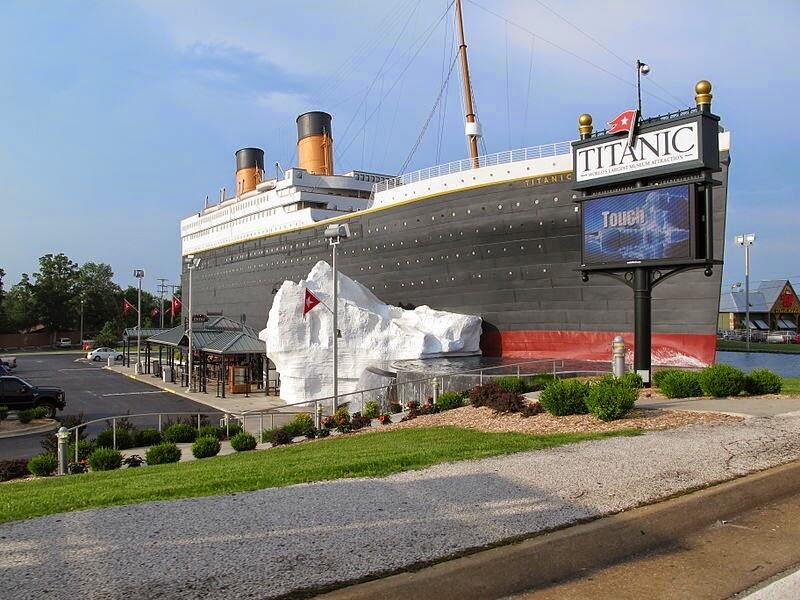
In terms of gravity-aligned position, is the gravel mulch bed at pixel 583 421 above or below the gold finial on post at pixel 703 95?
below

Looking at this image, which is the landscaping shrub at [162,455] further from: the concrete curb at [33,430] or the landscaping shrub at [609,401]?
the concrete curb at [33,430]

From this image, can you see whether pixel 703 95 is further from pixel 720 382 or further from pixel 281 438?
pixel 281 438

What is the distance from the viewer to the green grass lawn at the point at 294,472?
6.63 m

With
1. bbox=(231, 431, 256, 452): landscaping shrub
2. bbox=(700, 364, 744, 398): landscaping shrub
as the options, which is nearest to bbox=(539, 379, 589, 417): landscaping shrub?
bbox=(700, 364, 744, 398): landscaping shrub

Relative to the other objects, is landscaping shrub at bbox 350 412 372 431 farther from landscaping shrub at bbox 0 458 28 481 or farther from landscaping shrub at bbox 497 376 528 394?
landscaping shrub at bbox 0 458 28 481

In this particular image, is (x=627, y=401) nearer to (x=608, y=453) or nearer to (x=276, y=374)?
(x=608, y=453)

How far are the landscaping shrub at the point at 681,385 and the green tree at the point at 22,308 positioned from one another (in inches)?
3786

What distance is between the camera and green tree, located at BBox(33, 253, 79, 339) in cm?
9388

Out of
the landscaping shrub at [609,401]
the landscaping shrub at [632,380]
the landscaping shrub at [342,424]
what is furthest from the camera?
the landscaping shrub at [342,424]

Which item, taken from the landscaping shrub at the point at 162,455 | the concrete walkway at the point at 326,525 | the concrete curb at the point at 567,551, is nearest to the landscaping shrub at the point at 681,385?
the concrete walkway at the point at 326,525

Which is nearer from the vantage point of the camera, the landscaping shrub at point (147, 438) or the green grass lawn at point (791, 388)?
the green grass lawn at point (791, 388)

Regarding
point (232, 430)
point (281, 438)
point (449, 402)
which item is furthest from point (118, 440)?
point (449, 402)

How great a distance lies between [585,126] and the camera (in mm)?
17328

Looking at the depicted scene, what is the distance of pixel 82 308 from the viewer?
94.4m
